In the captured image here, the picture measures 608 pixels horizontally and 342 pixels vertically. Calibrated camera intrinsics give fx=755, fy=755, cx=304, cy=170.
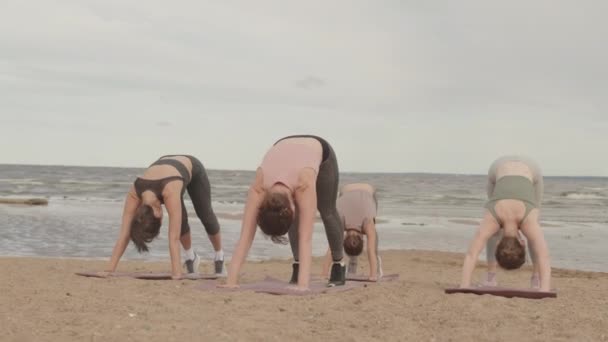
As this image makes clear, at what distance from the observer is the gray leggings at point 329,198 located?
6469 mm

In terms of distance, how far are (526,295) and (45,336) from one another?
3.84 meters

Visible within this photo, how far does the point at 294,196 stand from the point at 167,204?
1.61 m

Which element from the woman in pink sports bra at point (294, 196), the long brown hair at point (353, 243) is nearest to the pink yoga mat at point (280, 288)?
the woman in pink sports bra at point (294, 196)

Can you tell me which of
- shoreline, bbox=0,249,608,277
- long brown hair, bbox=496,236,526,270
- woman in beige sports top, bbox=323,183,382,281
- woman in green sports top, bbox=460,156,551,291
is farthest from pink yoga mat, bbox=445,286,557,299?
shoreline, bbox=0,249,608,277

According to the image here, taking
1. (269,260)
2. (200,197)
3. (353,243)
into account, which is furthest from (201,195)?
(269,260)

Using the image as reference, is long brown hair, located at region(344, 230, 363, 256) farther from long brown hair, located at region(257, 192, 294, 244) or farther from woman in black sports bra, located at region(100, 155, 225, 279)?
long brown hair, located at region(257, 192, 294, 244)

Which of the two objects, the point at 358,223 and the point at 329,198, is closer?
the point at 329,198

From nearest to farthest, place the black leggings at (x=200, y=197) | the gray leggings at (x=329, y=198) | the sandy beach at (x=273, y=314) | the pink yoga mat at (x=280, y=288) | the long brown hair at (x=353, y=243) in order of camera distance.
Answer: the sandy beach at (x=273, y=314) < the pink yoga mat at (x=280, y=288) < the gray leggings at (x=329, y=198) < the black leggings at (x=200, y=197) < the long brown hair at (x=353, y=243)

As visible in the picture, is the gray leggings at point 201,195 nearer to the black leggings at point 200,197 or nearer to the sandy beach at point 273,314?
the black leggings at point 200,197

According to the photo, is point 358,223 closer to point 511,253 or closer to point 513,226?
point 513,226

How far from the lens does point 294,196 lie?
6109mm

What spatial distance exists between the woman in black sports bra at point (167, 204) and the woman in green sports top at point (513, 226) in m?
2.71

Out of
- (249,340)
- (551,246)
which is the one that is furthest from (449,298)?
(551,246)

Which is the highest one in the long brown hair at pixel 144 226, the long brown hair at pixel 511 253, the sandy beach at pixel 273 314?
the long brown hair at pixel 511 253
